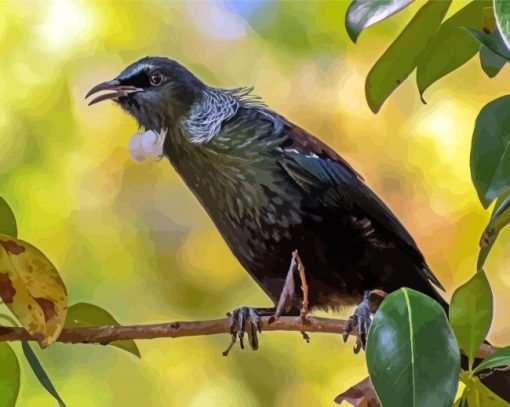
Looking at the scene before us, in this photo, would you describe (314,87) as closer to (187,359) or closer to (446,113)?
(446,113)

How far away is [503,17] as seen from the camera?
0.39 m

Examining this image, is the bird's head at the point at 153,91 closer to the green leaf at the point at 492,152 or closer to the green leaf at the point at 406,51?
the green leaf at the point at 406,51

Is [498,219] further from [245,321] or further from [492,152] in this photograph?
[245,321]

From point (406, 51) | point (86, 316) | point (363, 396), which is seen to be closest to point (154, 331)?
point (86, 316)

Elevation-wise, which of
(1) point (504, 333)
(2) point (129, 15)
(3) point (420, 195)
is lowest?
(1) point (504, 333)

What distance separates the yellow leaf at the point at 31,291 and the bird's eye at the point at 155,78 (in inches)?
10.5

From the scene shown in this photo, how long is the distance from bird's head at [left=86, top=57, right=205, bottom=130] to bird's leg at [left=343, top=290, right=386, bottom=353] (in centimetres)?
25

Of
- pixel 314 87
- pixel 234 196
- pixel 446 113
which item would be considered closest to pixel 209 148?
pixel 234 196

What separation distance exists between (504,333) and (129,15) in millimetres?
505

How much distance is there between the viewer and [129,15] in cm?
78

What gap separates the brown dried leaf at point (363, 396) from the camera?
56 cm

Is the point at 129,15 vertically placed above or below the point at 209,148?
above

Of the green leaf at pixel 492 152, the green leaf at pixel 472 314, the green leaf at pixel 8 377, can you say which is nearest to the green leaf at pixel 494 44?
the green leaf at pixel 492 152

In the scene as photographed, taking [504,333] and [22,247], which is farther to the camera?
[504,333]
